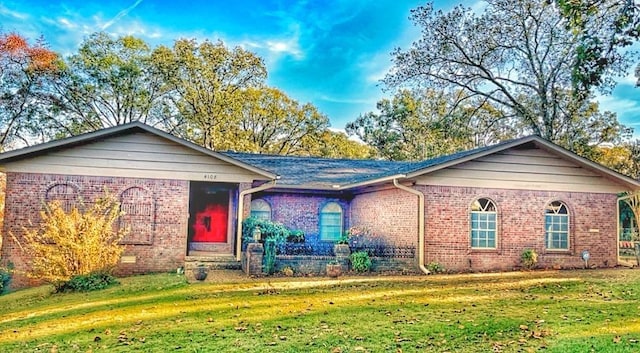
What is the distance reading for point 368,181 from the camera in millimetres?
14859

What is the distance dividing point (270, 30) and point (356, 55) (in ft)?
19.1

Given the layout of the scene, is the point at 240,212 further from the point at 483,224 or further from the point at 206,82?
the point at 206,82

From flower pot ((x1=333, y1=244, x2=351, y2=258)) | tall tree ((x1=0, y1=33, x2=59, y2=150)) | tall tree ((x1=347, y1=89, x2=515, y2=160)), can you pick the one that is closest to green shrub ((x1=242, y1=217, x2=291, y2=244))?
flower pot ((x1=333, y1=244, x2=351, y2=258))

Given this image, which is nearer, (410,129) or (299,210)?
(299,210)

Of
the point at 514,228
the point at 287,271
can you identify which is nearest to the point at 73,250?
the point at 287,271

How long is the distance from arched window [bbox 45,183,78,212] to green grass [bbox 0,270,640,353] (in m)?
2.57

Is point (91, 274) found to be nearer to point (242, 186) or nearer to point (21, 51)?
point (242, 186)

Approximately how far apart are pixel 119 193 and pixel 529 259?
1193 cm

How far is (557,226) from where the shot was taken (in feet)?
49.5

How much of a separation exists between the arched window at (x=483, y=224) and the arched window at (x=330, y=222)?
5.24m

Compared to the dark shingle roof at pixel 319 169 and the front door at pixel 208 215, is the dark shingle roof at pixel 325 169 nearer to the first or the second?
the dark shingle roof at pixel 319 169

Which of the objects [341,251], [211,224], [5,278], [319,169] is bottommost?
[5,278]

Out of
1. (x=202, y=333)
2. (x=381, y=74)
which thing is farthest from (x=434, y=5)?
(x=202, y=333)

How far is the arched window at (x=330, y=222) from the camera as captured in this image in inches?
705
